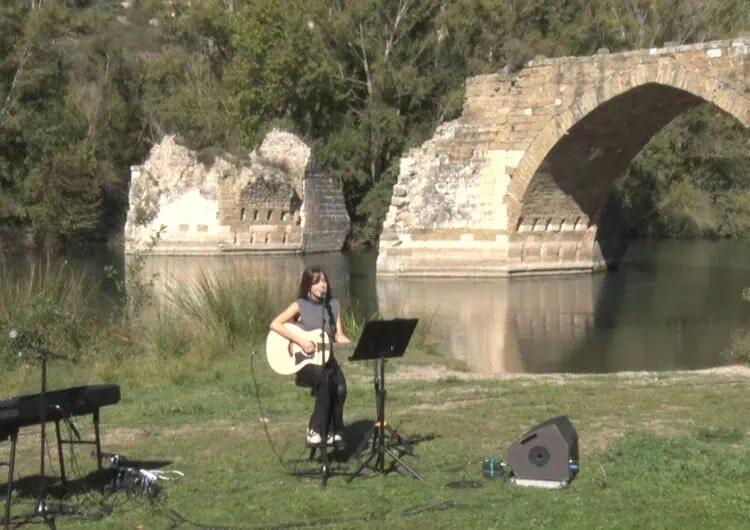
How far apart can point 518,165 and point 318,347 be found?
61.8 ft

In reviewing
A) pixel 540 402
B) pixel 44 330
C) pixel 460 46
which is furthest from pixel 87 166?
pixel 540 402

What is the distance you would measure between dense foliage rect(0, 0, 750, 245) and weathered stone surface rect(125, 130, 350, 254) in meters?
1.25

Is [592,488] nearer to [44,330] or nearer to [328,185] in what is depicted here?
[44,330]

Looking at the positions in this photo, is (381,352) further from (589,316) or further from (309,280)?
(589,316)

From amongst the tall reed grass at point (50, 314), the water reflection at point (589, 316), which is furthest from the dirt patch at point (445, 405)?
the water reflection at point (589, 316)

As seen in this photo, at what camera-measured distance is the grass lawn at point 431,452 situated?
17.1 ft

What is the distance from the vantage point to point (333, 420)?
20.4 ft

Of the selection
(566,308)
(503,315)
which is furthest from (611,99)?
(503,315)

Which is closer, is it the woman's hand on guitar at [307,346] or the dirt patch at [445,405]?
the woman's hand on guitar at [307,346]

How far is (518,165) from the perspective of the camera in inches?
969

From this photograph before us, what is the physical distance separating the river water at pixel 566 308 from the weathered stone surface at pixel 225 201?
1.42 metres

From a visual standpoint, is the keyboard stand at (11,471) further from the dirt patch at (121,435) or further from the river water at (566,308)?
the river water at (566,308)

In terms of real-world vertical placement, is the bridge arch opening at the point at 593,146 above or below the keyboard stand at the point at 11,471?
above

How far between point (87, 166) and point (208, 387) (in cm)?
2639
